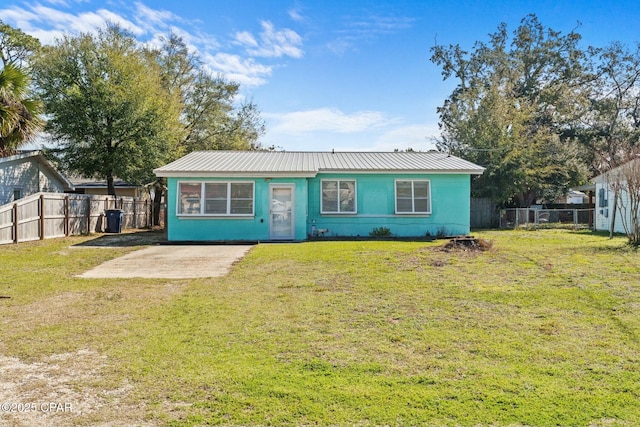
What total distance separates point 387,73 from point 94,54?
47.3 feet

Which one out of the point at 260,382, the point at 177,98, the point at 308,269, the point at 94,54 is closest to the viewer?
the point at 260,382

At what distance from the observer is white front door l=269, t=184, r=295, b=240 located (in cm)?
1647

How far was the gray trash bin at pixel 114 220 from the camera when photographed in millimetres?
20938

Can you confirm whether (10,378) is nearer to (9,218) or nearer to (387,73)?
(9,218)

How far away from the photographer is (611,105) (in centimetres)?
3312

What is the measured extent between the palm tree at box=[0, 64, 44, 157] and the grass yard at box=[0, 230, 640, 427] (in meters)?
7.28

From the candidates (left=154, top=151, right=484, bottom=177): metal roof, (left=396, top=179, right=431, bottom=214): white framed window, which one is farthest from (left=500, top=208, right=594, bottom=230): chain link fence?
(left=396, top=179, right=431, bottom=214): white framed window

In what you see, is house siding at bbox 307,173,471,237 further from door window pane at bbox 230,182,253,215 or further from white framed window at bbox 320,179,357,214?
door window pane at bbox 230,182,253,215

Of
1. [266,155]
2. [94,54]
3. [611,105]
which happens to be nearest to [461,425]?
[266,155]

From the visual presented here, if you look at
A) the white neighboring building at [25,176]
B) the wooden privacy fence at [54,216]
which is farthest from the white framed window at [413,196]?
the white neighboring building at [25,176]

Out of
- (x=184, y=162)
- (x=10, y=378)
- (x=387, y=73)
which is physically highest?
(x=387, y=73)

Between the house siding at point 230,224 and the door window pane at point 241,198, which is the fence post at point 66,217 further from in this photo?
the door window pane at point 241,198

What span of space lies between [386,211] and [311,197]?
301 cm

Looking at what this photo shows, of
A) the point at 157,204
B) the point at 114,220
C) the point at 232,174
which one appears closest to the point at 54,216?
the point at 114,220
